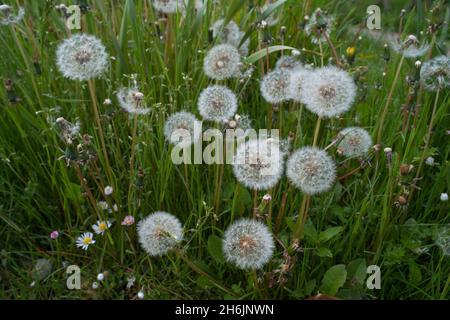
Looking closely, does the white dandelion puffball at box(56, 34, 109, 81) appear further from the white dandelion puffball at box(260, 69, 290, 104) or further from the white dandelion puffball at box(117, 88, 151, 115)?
the white dandelion puffball at box(260, 69, 290, 104)

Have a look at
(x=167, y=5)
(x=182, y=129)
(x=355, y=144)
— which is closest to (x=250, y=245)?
(x=182, y=129)

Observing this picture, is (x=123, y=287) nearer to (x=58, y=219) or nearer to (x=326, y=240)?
(x=58, y=219)

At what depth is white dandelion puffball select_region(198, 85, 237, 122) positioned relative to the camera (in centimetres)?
176

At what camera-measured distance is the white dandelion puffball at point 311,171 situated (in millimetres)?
1531

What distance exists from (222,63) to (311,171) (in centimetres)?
63

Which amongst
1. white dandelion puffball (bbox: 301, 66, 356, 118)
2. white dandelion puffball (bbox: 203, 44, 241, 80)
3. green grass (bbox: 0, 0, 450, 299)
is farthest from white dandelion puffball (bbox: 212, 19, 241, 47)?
white dandelion puffball (bbox: 301, 66, 356, 118)

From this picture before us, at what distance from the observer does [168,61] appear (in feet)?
7.58

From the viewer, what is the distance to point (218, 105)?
1.77m

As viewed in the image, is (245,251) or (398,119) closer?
(245,251)

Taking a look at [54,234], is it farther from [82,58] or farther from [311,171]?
[311,171]

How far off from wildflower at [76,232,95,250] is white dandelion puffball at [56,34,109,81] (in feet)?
1.84

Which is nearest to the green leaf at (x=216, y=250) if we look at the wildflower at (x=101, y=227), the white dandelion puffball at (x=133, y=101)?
the wildflower at (x=101, y=227)
